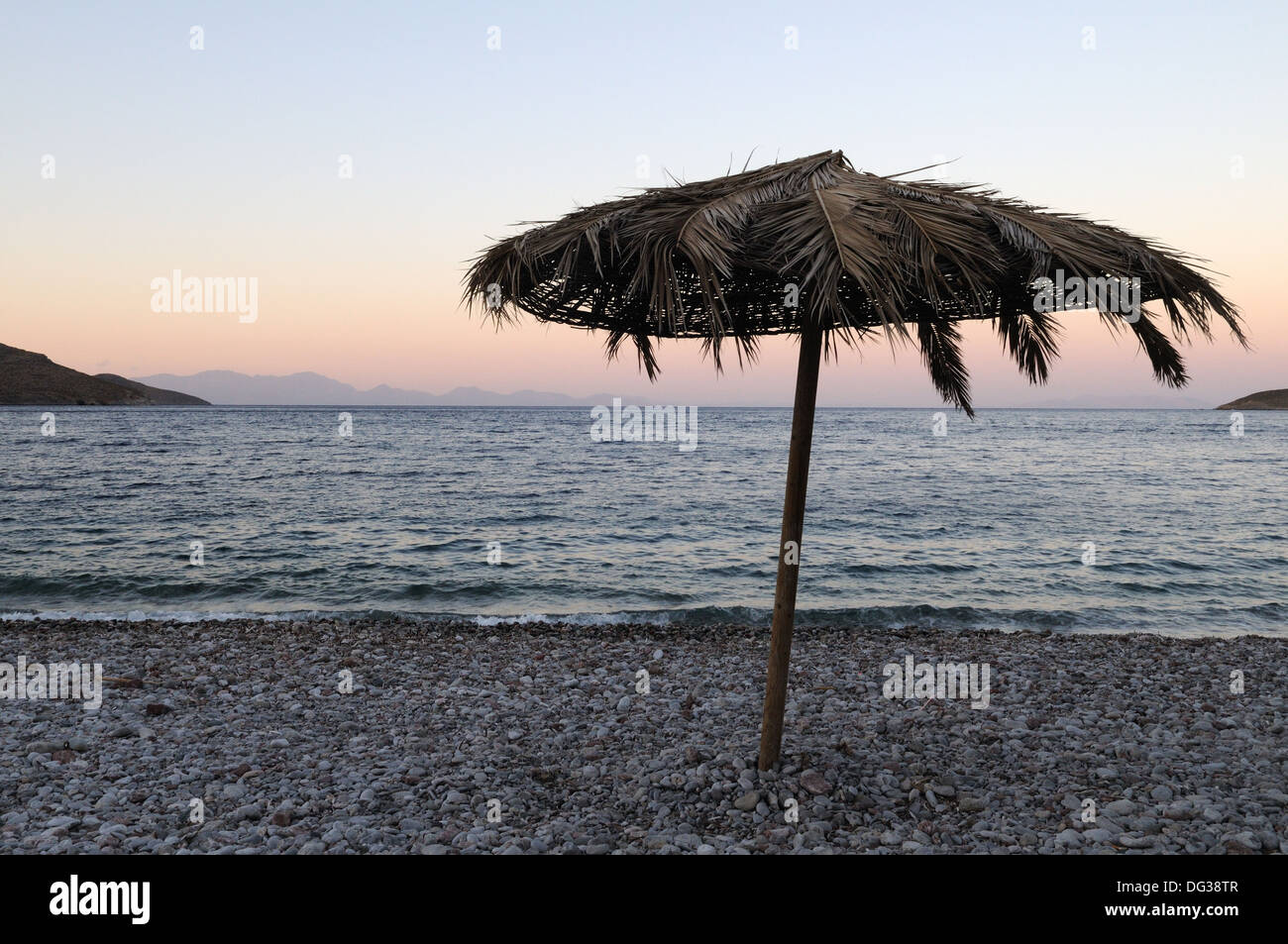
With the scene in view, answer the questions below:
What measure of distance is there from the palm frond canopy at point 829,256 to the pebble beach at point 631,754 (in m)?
A: 3.40

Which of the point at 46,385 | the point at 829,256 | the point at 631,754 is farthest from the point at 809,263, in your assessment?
the point at 46,385

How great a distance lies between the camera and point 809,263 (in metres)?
4.27

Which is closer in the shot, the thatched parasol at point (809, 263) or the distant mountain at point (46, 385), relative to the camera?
the thatched parasol at point (809, 263)

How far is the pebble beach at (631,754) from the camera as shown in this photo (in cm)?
513

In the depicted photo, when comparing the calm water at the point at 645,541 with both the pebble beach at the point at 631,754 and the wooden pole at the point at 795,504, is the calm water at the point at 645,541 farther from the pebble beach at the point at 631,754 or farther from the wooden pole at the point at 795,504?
the wooden pole at the point at 795,504

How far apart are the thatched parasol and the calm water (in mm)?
9091

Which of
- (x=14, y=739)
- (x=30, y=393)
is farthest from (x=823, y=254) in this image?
(x=30, y=393)

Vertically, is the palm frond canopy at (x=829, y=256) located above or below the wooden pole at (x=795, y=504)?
above

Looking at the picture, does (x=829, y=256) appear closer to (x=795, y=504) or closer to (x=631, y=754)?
(x=795, y=504)

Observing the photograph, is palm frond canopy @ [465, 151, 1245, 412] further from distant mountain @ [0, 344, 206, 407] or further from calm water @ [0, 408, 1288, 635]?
distant mountain @ [0, 344, 206, 407]

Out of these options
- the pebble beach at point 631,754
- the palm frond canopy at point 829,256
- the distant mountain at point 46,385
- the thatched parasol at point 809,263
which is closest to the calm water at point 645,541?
the pebble beach at point 631,754

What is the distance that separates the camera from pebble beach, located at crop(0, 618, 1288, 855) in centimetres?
513

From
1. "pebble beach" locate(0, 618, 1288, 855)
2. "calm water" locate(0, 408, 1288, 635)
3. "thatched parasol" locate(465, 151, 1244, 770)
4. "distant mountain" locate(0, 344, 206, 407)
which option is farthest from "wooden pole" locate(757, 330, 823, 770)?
"distant mountain" locate(0, 344, 206, 407)

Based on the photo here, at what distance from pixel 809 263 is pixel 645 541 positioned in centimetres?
1813
